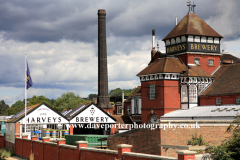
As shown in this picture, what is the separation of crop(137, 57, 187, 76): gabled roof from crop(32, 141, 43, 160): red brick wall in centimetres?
1770

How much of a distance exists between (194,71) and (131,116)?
538 inches

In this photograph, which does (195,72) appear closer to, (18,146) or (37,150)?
(37,150)

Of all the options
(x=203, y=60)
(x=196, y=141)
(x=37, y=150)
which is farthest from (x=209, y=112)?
(x=37, y=150)

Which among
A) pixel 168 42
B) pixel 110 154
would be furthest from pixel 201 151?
pixel 168 42

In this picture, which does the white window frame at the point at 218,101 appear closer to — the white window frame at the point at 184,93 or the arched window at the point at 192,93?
the arched window at the point at 192,93

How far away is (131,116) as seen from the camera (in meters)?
51.2

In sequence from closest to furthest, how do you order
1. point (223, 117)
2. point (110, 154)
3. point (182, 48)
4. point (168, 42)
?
1. point (110, 154)
2. point (223, 117)
3. point (182, 48)
4. point (168, 42)

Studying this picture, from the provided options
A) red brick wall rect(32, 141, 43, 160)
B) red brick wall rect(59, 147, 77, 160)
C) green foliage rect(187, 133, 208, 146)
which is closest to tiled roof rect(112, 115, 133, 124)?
red brick wall rect(32, 141, 43, 160)

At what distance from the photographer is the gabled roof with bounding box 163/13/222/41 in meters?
43.6

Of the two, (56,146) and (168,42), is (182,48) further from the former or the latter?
(56,146)

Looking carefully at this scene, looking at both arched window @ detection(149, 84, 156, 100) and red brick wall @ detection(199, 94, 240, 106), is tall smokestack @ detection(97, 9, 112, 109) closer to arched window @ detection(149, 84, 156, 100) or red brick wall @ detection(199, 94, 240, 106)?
arched window @ detection(149, 84, 156, 100)

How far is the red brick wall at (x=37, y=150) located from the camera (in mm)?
Result: 28594

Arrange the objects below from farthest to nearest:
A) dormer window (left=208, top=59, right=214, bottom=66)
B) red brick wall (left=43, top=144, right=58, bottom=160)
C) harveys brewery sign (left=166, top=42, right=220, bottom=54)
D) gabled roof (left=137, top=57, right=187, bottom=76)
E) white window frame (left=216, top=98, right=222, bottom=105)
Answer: dormer window (left=208, top=59, right=214, bottom=66), harveys brewery sign (left=166, top=42, right=220, bottom=54), gabled roof (left=137, top=57, right=187, bottom=76), white window frame (left=216, top=98, right=222, bottom=105), red brick wall (left=43, top=144, right=58, bottom=160)

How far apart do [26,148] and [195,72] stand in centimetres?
2150
